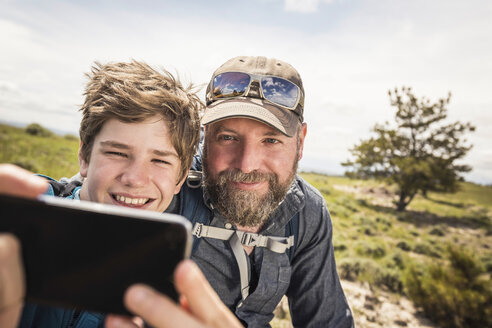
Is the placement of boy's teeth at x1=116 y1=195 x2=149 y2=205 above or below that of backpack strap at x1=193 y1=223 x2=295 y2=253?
above

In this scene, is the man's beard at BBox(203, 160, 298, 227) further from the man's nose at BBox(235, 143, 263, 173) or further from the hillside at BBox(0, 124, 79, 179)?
the hillside at BBox(0, 124, 79, 179)

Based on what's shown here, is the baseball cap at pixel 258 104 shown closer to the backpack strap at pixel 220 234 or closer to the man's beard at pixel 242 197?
the man's beard at pixel 242 197

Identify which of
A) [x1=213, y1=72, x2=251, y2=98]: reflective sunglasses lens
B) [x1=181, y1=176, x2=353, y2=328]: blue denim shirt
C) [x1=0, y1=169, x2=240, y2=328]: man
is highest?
[x1=213, y1=72, x2=251, y2=98]: reflective sunglasses lens

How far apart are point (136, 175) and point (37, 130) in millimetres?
21446

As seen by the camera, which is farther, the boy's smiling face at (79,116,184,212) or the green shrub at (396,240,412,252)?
the green shrub at (396,240,412,252)

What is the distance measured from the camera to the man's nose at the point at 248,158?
8.34 feet

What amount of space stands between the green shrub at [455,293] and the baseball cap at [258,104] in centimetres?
600

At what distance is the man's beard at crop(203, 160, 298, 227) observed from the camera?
8.32 ft

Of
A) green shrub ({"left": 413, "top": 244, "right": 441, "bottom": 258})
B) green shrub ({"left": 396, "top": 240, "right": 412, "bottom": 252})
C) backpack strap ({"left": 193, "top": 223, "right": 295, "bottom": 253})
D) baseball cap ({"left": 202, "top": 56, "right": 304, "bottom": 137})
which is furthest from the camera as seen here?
green shrub ({"left": 396, "top": 240, "right": 412, "bottom": 252})

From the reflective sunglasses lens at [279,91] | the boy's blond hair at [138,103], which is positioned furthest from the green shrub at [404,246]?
the boy's blond hair at [138,103]

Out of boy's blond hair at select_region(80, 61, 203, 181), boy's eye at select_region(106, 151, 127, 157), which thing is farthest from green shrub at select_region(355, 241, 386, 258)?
boy's eye at select_region(106, 151, 127, 157)

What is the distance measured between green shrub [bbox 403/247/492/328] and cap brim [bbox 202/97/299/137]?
6.11 meters

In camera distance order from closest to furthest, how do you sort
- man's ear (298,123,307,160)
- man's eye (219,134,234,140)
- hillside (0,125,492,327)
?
1. man's eye (219,134,234,140)
2. man's ear (298,123,307,160)
3. hillside (0,125,492,327)

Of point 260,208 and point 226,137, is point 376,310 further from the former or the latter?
point 226,137
